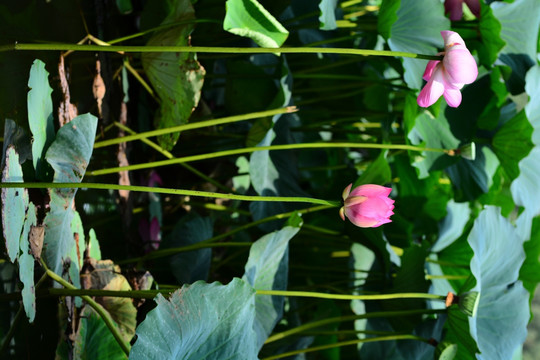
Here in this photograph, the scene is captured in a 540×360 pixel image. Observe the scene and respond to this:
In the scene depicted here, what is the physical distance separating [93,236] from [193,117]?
0.23 metres

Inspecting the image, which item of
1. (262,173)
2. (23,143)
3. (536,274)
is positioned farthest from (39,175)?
(536,274)

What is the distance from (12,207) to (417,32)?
488 millimetres

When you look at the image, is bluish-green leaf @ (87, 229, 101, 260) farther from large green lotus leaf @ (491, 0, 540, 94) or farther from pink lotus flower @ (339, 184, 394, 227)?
large green lotus leaf @ (491, 0, 540, 94)

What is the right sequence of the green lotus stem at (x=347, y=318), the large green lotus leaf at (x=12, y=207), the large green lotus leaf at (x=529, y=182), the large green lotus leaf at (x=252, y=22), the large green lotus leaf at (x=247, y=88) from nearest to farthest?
the large green lotus leaf at (x=12, y=207)
the large green lotus leaf at (x=252, y=22)
the green lotus stem at (x=347, y=318)
the large green lotus leaf at (x=247, y=88)
the large green lotus leaf at (x=529, y=182)

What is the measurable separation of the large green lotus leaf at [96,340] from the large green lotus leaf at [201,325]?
0.30 ft

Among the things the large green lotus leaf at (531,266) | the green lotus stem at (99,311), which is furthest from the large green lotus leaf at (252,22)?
the large green lotus leaf at (531,266)

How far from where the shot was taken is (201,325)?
15.7 inches

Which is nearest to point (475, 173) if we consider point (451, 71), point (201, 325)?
point (451, 71)

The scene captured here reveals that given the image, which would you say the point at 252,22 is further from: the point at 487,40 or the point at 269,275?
the point at 487,40

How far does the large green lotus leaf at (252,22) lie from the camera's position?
47cm

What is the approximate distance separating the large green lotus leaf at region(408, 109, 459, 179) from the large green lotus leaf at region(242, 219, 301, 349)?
271 mm

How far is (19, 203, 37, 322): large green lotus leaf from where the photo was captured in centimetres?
37

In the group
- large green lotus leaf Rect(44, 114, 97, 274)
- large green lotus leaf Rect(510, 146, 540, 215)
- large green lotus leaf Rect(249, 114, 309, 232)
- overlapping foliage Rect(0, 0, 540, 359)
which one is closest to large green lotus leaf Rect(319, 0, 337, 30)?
overlapping foliage Rect(0, 0, 540, 359)

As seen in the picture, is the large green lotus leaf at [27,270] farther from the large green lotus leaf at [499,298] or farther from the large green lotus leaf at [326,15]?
the large green lotus leaf at [499,298]
